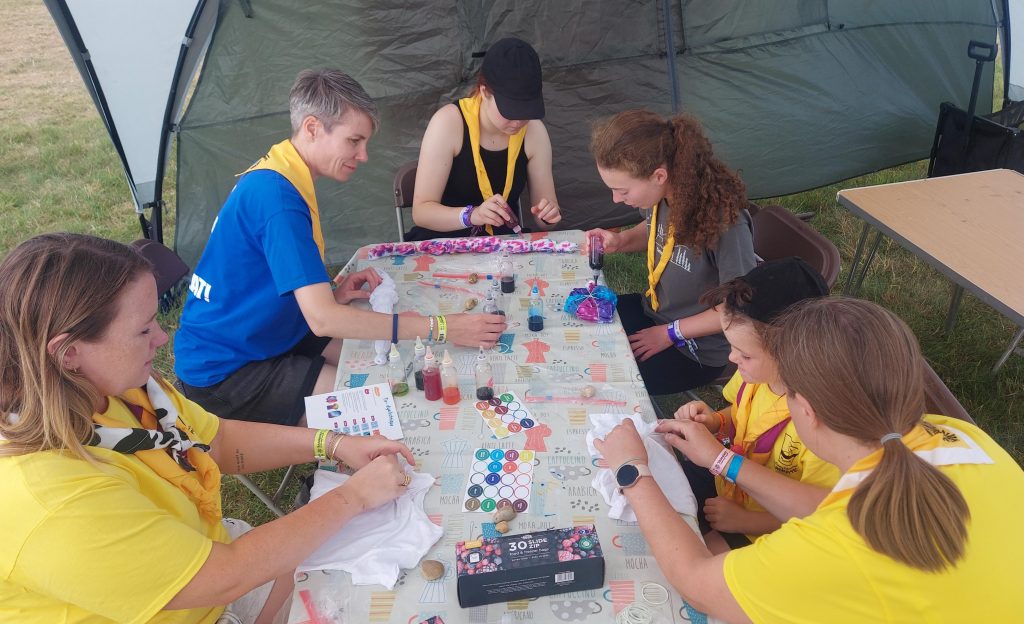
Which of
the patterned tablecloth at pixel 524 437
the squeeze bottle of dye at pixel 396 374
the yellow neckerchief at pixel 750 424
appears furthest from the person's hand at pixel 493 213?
the yellow neckerchief at pixel 750 424

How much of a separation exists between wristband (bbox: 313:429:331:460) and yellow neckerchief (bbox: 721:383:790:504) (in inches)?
46.6

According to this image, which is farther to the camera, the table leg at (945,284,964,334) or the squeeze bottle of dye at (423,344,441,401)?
the table leg at (945,284,964,334)

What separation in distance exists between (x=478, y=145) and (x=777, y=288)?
71.3 inches

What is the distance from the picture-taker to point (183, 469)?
5.29ft

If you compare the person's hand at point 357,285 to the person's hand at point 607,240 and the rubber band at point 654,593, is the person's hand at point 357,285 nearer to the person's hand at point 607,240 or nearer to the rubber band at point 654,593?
the person's hand at point 607,240

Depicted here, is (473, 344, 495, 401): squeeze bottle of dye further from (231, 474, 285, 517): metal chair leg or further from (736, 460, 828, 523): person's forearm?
(231, 474, 285, 517): metal chair leg

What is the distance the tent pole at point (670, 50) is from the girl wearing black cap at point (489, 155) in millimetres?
1321

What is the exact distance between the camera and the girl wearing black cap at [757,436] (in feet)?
5.49

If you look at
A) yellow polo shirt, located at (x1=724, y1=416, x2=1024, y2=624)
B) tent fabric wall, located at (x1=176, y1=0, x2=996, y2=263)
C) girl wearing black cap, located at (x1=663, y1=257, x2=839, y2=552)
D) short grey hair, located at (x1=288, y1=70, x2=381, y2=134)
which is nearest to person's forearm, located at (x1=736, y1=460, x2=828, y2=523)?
girl wearing black cap, located at (x1=663, y1=257, x2=839, y2=552)

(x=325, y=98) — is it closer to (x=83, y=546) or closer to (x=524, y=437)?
(x=524, y=437)

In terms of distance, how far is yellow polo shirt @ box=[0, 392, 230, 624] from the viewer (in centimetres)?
119

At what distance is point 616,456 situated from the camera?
167cm

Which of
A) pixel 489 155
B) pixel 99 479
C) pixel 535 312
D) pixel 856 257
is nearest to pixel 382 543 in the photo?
pixel 99 479

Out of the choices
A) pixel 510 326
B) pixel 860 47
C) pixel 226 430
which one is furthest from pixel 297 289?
pixel 860 47
